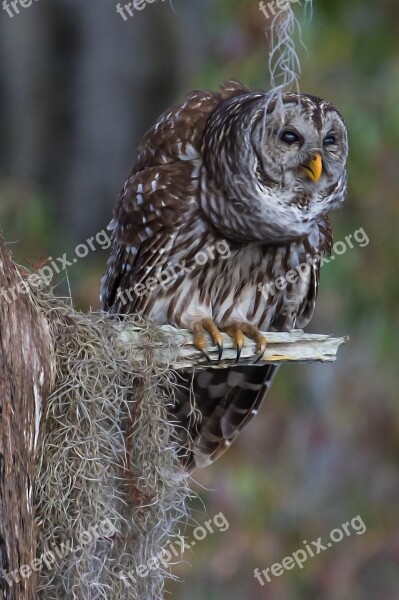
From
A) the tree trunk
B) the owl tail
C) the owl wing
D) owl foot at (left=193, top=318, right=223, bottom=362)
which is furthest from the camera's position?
the owl tail

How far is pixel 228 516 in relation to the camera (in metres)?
7.38

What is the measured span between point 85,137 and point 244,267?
4.46 meters

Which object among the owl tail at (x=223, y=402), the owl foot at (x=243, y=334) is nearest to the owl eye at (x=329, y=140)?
the owl foot at (x=243, y=334)

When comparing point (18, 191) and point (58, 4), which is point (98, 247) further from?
point (58, 4)

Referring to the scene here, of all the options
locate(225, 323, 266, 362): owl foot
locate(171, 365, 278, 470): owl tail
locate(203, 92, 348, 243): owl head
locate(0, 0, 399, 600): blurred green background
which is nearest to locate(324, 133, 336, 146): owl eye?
locate(203, 92, 348, 243): owl head

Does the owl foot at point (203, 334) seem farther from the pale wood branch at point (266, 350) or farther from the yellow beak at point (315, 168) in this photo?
the yellow beak at point (315, 168)

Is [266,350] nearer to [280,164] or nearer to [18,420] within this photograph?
[280,164]

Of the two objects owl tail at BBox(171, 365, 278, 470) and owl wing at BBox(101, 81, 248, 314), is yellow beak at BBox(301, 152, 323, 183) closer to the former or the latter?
owl wing at BBox(101, 81, 248, 314)

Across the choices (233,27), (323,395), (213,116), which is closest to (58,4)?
(233,27)

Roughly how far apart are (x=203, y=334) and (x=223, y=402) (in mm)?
615

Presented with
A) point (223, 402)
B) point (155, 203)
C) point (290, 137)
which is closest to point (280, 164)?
point (290, 137)

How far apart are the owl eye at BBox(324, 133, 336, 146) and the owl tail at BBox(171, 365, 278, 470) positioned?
831 millimetres

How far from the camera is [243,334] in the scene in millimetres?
4125

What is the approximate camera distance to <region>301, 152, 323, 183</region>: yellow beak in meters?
4.10
